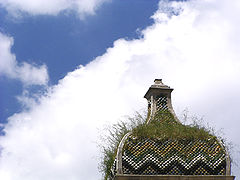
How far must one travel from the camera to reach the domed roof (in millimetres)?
9047

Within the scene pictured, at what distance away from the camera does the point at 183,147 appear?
31.1ft

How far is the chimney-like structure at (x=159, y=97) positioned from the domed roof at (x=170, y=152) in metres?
0.90

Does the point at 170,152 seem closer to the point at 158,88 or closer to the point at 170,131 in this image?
the point at 170,131

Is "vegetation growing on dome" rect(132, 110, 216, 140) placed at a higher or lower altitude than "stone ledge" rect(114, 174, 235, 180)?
higher

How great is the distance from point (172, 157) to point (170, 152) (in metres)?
0.15

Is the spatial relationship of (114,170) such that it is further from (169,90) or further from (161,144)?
(169,90)

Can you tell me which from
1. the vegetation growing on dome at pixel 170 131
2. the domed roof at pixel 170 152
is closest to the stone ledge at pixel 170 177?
the domed roof at pixel 170 152

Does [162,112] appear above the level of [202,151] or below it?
above

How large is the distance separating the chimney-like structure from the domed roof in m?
0.90

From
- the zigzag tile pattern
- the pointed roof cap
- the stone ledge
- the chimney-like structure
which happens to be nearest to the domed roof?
the zigzag tile pattern

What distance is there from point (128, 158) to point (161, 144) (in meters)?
0.98

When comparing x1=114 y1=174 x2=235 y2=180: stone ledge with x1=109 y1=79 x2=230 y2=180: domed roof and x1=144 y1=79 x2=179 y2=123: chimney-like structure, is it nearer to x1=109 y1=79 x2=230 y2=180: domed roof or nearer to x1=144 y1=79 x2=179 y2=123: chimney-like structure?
x1=109 y1=79 x2=230 y2=180: domed roof

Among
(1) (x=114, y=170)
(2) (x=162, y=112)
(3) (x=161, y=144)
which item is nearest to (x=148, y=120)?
(2) (x=162, y=112)

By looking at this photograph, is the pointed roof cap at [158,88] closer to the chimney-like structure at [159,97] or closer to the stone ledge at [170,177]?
the chimney-like structure at [159,97]
